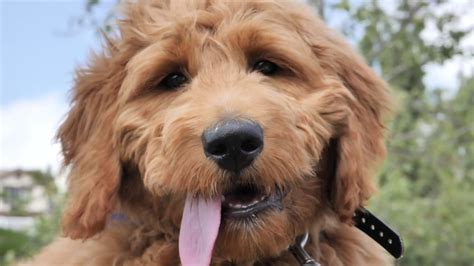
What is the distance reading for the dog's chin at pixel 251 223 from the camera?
3.26 m

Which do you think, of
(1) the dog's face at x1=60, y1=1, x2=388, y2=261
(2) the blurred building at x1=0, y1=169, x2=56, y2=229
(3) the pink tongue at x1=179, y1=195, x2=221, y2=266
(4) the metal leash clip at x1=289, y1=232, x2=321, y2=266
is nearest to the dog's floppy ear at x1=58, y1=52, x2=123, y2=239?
(1) the dog's face at x1=60, y1=1, x2=388, y2=261

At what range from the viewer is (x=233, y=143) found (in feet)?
9.97

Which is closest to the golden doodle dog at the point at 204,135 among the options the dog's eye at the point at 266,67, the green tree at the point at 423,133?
the dog's eye at the point at 266,67

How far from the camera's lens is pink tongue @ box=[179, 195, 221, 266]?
10.6 ft

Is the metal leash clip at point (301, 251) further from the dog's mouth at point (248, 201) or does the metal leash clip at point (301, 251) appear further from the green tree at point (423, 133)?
the green tree at point (423, 133)

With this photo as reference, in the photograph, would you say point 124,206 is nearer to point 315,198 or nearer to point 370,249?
point 315,198

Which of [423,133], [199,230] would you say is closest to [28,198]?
[423,133]

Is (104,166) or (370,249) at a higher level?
(104,166)

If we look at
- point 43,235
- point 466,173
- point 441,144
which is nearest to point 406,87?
point 441,144

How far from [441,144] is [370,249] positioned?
5.97 meters

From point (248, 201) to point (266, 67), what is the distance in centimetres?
70

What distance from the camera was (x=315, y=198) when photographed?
3547mm

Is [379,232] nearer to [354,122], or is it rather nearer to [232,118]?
[354,122]

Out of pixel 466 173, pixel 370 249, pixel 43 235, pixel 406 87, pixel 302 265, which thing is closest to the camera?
pixel 302 265
